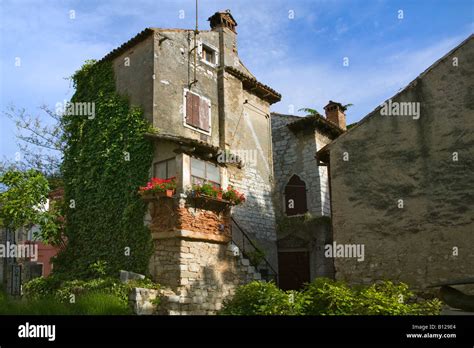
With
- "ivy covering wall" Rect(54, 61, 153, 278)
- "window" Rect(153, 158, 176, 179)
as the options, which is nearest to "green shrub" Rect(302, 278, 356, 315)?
"ivy covering wall" Rect(54, 61, 153, 278)

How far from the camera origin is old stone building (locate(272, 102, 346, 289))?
725 inches

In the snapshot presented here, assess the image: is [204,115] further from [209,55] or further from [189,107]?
[209,55]

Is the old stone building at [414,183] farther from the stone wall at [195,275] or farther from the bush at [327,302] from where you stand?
the stone wall at [195,275]

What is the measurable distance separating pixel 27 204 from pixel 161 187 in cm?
501

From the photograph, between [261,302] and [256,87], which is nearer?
[261,302]

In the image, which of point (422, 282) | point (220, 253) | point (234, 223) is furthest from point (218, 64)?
point (422, 282)

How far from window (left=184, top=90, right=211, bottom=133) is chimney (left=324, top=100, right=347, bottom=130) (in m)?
7.47

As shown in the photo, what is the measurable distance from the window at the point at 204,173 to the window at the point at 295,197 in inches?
233

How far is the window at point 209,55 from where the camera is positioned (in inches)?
677

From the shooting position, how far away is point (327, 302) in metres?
8.68

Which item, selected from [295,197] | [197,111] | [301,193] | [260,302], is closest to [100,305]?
[260,302]

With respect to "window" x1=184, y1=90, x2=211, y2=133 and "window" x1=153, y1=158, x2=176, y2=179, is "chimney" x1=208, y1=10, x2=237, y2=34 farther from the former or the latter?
"window" x1=153, y1=158, x2=176, y2=179
